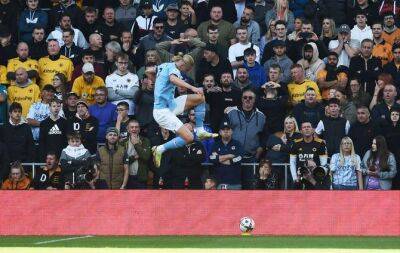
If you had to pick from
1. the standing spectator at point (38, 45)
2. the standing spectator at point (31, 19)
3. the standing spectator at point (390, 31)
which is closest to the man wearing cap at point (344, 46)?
the standing spectator at point (390, 31)

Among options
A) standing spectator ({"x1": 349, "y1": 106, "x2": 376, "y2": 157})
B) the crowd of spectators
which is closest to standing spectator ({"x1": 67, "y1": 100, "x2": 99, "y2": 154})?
the crowd of spectators

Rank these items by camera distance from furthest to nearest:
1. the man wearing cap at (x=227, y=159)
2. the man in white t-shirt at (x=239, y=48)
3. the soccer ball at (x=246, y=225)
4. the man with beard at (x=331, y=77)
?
the man in white t-shirt at (x=239, y=48), the man with beard at (x=331, y=77), the man wearing cap at (x=227, y=159), the soccer ball at (x=246, y=225)

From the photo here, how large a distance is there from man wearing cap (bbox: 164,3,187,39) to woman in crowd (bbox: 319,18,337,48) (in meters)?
3.24

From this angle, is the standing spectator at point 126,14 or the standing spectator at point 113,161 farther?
the standing spectator at point 126,14

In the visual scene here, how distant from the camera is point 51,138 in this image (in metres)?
24.4

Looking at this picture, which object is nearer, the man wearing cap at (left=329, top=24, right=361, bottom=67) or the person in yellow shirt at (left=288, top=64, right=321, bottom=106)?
the person in yellow shirt at (left=288, top=64, right=321, bottom=106)

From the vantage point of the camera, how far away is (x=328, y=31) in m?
25.9

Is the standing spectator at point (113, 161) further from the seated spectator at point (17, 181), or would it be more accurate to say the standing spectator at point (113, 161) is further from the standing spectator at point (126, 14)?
the standing spectator at point (126, 14)

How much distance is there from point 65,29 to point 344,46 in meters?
6.52

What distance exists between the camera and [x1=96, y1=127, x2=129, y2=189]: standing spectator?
76.7ft

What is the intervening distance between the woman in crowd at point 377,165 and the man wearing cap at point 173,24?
5.62 m

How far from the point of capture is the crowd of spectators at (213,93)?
2341 cm

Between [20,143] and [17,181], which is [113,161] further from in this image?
[20,143]

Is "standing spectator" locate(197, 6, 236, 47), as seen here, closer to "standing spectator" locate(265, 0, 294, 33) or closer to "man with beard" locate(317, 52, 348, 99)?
"standing spectator" locate(265, 0, 294, 33)
